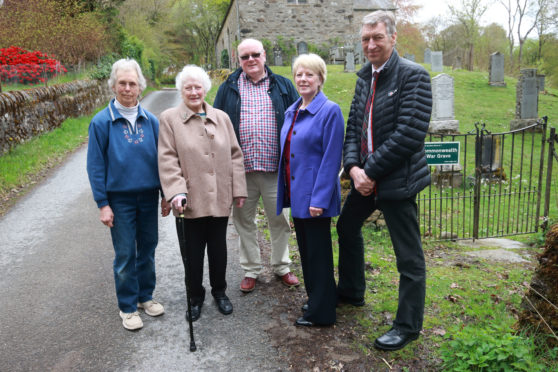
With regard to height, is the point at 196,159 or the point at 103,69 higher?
the point at 103,69

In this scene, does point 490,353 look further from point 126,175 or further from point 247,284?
point 126,175

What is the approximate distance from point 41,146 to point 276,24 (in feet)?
61.4

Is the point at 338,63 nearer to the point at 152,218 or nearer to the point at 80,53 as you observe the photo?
the point at 80,53

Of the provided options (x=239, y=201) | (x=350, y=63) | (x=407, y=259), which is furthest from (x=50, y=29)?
(x=407, y=259)

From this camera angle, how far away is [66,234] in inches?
220

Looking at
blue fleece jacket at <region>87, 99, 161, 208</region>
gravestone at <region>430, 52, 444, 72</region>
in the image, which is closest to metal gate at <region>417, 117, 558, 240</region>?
blue fleece jacket at <region>87, 99, 161, 208</region>

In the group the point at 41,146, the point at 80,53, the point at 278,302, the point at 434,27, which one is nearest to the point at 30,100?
the point at 41,146

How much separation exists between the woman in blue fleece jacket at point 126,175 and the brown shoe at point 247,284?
0.96 meters

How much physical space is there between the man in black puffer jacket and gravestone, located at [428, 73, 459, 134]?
7535 millimetres

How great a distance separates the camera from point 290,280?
4.01m

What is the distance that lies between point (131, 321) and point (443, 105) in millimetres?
8856

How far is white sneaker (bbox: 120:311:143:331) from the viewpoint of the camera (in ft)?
10.8

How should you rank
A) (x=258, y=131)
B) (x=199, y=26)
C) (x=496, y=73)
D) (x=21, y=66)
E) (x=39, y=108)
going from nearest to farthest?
(x=258, y=131) → (x=39, y=108) → (x=21, y=66) → (x=496, y=73) → (x=199, y=26)

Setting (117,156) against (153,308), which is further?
(153,308)
